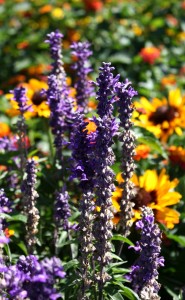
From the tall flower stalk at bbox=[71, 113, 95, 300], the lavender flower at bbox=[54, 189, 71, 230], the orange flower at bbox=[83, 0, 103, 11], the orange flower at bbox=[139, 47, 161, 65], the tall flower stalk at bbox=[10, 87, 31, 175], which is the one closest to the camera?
the tall flower stalk at bbox=[71, 113, 95, 300]

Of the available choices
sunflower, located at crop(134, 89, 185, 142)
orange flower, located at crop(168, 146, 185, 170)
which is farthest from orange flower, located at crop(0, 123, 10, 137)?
orange flower, located at crop(168, 146, 185, 170)

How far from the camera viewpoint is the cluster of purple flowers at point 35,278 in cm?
198

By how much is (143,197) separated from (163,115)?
1215 millimetres

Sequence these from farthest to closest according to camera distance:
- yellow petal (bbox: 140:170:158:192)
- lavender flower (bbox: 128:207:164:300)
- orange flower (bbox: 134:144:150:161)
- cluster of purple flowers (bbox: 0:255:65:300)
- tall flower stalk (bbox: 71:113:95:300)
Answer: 1. orange flower (bbox: 134:144:150:161)
2. yellow petal (bbox: 140:170:158:192)
3. tall flower stalk (bbox: 71:113:95:300)
4. lavender flower (bbox: 128:207:164:300)
5. cluster of purple flowers (bbox: 0:255:65:300)

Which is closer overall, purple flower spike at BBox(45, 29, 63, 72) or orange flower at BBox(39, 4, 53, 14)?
purple flower spike at BBox(45, 29, 63, 72)

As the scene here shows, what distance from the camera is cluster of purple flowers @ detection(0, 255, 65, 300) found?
1.98 metres

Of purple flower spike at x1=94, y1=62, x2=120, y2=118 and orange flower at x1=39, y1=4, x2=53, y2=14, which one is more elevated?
orange flower at x1=39, y1=4, x2=53, y2=14

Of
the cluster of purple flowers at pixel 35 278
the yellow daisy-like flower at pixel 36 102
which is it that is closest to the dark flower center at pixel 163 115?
the yellow daisy-like flower at pixel 36 102

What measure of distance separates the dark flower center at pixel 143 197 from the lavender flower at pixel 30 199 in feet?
2.63

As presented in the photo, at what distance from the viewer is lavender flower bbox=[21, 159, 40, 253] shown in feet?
9.18

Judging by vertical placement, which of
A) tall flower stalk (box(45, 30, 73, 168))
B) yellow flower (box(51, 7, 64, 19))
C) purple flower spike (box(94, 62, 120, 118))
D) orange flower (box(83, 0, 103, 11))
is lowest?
purple flower spike (box(94, 62, 120, 118))

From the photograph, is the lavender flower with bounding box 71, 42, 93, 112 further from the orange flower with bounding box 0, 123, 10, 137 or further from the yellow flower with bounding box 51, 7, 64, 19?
the yellow flower with bounding box 51, 7, 64, 19

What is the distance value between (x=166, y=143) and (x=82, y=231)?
2460 millimetres

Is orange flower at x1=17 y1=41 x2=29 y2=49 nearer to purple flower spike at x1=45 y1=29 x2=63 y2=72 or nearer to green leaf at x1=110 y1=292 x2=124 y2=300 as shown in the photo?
purple flower spike at x1=45 y1=29 x2=63 y2=72
